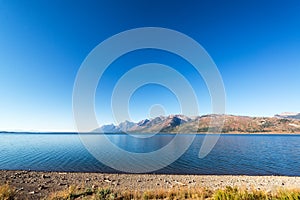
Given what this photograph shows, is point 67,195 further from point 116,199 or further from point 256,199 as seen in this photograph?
point 256,199

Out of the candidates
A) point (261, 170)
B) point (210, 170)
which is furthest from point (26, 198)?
point (261, 170)

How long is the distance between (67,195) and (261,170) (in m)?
27.8

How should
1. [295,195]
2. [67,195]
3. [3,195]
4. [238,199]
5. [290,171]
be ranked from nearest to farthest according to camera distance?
[295,195] < [238,199] < [3,195] < [67,195] < [290,171]

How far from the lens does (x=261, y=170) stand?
28781 mm

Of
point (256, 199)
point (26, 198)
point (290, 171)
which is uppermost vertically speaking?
point (256, 199)

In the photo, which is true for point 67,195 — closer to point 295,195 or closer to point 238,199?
point 238,199

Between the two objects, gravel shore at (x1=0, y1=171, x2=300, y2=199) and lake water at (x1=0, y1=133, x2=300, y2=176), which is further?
lake water at (x1=0, y1=133, x2=300, y2=176)

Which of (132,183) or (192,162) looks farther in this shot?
(192,162)

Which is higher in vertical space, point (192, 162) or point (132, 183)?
point (132, 183)

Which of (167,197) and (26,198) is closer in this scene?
(167,197)

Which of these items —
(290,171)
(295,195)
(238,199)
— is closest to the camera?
(295,195)

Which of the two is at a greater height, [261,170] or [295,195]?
[295,195]

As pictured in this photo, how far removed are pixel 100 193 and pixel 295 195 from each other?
9.42 meters

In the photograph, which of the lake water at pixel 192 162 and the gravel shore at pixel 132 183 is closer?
the gravel shore at pixel 132 183
